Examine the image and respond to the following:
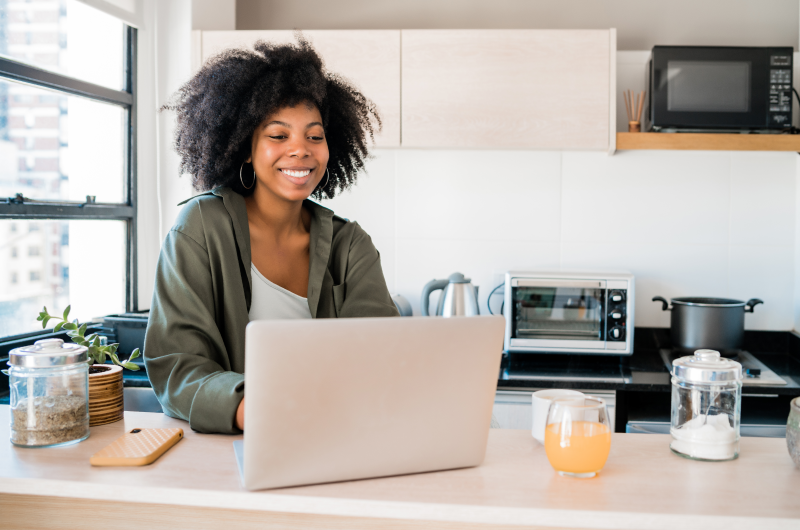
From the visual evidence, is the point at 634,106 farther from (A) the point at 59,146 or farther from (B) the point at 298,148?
(A) the point at 59,146

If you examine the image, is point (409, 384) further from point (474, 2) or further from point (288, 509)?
point (474, 2)

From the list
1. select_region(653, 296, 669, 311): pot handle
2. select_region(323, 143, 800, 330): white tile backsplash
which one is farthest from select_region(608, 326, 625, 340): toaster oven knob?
select_region(323, 143, 800, 330): white tile backsplash

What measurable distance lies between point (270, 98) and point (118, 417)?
73 cm

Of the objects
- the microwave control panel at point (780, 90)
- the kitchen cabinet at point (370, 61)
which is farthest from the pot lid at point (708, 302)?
the kitchen cabinet at point (370, 61)

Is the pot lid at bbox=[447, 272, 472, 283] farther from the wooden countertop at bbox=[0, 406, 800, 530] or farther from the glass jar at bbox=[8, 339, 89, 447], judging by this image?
the glass jar at bbox=[8, 339, 89, 447]

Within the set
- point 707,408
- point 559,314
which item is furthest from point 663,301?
point 707,408

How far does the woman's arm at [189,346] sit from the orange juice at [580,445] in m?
0.49

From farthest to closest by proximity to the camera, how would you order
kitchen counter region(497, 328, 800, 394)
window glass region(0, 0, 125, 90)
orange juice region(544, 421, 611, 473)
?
kitchen counter region(497, 328, 800, 394) < window glass region(0, 0, 125, 90) < orange juice region(544, 421, 611, 473)

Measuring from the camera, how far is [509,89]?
7.84ft

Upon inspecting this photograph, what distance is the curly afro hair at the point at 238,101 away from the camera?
1511 mm

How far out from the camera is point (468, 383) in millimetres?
923

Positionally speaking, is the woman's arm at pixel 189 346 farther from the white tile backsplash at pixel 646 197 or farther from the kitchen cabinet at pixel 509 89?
the white tile backsplash at pixel 646 197

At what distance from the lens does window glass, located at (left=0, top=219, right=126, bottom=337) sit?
6.79 feet

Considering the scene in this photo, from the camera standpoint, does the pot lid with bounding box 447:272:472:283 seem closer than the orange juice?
No
